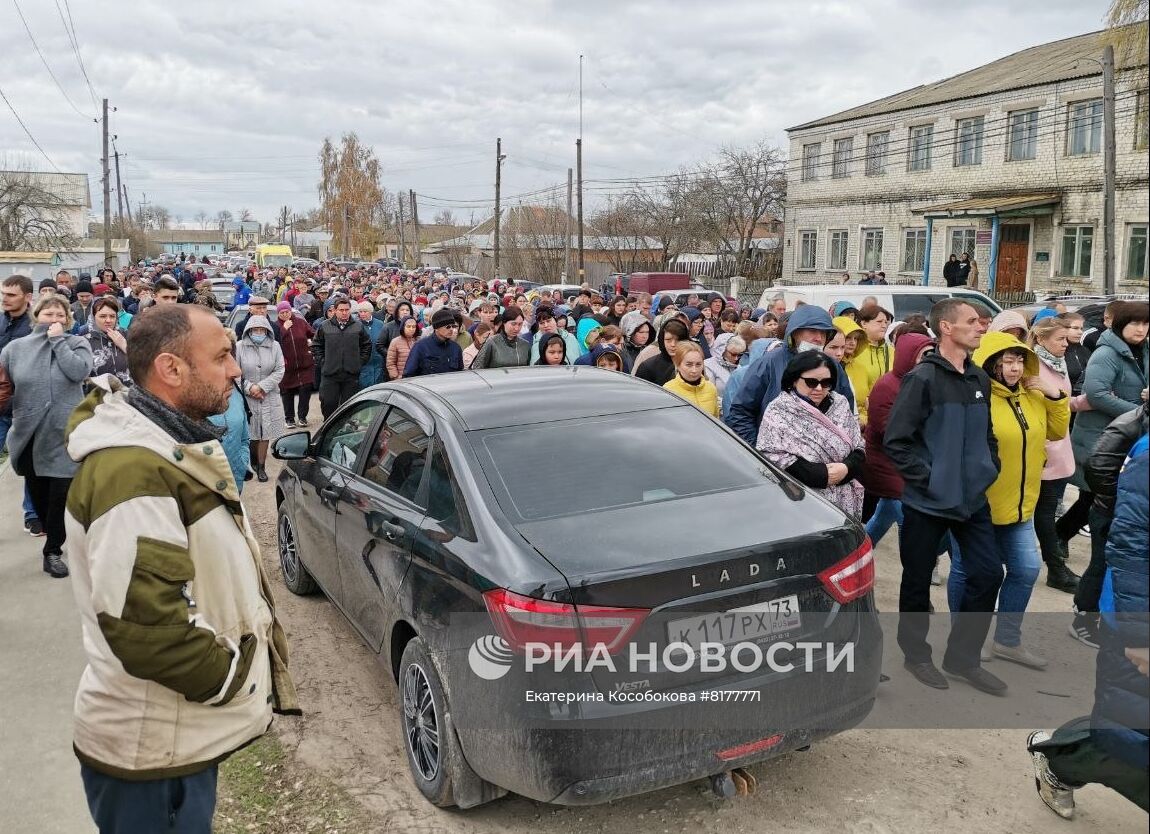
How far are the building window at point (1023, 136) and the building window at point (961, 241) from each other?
272 cm

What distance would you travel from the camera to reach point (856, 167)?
37000 mm

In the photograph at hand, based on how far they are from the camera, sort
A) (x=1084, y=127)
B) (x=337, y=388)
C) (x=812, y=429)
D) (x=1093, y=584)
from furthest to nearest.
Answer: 1. (x=1084, y=127)
2. (x=337, y=388)
3. (x=1093, y=584)
4. (x=812, y=429)

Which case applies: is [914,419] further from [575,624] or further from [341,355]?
[341,355]

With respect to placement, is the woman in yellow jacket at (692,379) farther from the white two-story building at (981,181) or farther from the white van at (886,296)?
the white two-story building at (981,181)

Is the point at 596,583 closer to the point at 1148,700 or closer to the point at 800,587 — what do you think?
the point at 800,587

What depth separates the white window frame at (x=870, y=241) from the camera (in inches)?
1428

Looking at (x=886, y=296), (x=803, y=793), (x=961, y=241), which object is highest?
(x=961, y=241)

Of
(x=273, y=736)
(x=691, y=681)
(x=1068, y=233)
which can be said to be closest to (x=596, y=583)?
(x=691, y=681)

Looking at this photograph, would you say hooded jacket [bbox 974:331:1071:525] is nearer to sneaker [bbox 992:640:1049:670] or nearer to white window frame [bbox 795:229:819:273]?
sneaker [bbox 992:640:1049:670]

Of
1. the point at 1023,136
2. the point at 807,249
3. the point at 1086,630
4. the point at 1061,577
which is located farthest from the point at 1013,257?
the point at 1086,630

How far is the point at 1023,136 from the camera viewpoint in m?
29.9

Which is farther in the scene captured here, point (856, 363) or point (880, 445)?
point (856, 363)

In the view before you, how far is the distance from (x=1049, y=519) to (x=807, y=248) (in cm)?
3593

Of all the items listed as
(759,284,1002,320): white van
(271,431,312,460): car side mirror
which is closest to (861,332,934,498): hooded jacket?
(271,431,312,460): car side mirror
